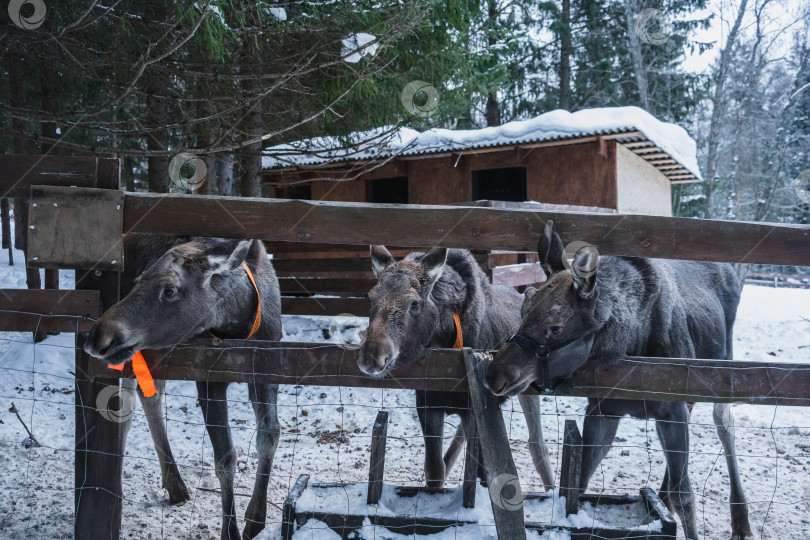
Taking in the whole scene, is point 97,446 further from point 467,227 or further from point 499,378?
point 467,227

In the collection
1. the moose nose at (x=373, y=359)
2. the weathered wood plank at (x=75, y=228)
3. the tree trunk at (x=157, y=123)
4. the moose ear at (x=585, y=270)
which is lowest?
the moose nose at (x=373, y=359)

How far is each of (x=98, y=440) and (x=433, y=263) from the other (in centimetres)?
229

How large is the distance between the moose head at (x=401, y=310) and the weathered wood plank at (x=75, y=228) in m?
1.52

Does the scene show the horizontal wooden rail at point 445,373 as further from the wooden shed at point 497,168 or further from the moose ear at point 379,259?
the wooden shed at point 497,168

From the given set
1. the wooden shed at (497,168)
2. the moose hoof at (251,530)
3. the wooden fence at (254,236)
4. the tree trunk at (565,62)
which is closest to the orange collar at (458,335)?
the wooden fence at (254,236)

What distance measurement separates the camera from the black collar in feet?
10.6

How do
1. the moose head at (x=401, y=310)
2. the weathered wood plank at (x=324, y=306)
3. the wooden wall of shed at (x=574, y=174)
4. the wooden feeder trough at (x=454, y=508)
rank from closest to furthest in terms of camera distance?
the wooden feeder trough at (x=454, y=508) < the moose head at (x=401, y=310) < the weathered wood plank at (x=324, y=306) < the wooden wall of shed at (x=574, y=174)

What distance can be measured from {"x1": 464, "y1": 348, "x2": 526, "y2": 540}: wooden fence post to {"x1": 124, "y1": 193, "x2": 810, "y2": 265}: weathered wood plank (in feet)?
3.10

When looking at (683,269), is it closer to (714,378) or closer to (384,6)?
(714,378)

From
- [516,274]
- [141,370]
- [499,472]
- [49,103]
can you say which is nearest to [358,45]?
[516,274]

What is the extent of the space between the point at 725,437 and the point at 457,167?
10731mm

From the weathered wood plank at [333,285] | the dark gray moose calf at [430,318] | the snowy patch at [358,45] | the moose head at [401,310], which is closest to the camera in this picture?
→ the moose head at [401,310]

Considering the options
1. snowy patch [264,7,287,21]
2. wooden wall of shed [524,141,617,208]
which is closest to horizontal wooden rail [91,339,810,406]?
snowy patch [264,7,287,21]

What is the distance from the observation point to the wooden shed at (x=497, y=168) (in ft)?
38.2
